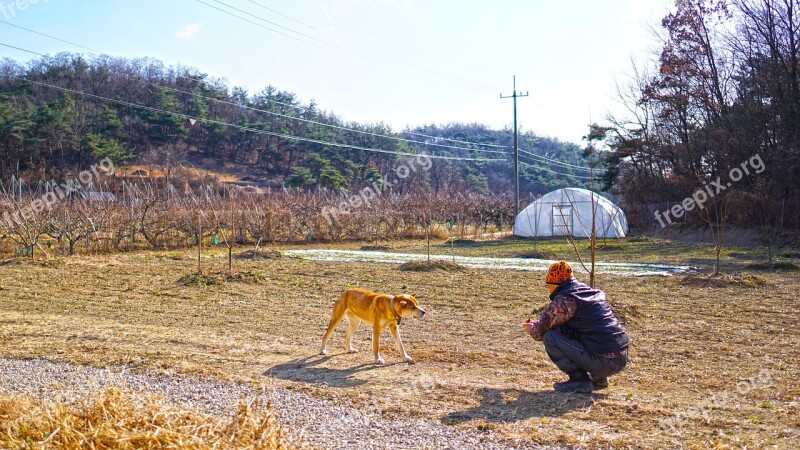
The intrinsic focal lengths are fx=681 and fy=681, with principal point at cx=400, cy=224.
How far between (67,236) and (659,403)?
780 inches

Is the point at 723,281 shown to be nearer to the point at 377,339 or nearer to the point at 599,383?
the point at 599,383

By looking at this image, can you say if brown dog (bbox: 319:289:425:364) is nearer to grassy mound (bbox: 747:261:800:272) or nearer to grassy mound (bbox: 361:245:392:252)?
grassy mound (bbox: 747:261:800:272)

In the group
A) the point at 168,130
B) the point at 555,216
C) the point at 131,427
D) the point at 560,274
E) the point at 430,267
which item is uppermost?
the point at 168,130

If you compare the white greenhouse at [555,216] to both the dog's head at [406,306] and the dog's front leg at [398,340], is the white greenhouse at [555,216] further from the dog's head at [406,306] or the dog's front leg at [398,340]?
the dog's head at [406,306]

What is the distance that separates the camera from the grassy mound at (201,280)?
41.3 feet

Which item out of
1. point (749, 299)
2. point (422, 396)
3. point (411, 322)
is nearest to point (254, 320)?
point (411, 322)

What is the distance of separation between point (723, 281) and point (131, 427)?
37.6 ft

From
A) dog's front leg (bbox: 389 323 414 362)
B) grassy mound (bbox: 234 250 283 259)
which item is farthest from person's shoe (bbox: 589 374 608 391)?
grassy mound (bbox: 234 250 283 259)

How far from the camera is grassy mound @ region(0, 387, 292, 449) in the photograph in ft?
12.1

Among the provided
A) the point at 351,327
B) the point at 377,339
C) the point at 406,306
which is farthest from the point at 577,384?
the point at 351,327

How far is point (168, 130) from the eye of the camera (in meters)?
50.6

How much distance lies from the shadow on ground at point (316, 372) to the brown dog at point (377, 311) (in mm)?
279

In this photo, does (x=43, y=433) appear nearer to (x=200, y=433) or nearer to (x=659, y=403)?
(x=200, y=433)

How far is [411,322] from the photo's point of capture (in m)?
9.03
